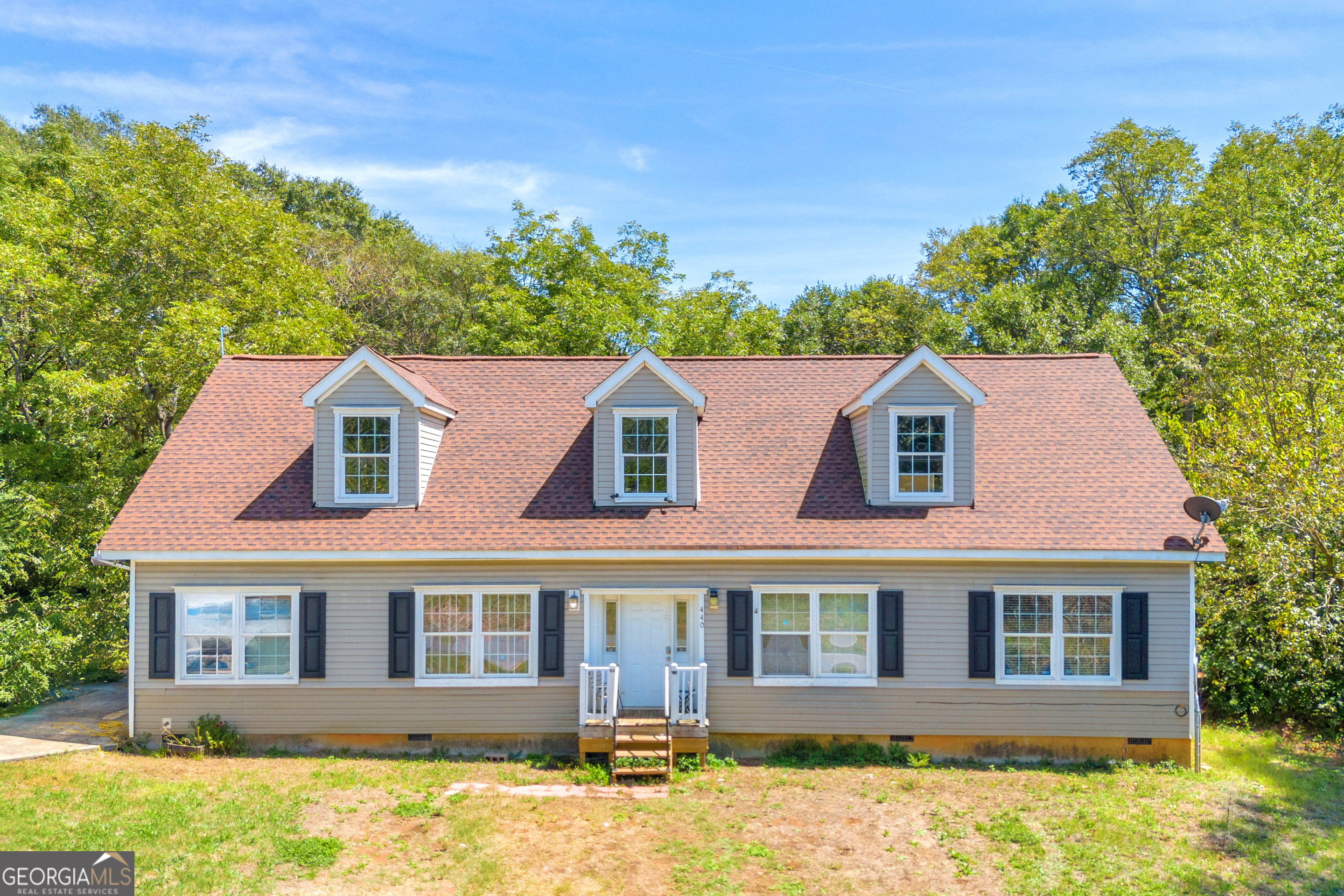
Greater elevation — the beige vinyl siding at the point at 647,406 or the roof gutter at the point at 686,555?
the beige vinyl siding at the point at 647,406

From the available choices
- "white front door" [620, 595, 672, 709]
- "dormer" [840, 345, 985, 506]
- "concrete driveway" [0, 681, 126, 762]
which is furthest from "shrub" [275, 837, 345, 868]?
"dormer" [840, 345, 985, 506]

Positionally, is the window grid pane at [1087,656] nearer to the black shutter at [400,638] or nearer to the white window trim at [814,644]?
the white window trim at [814,644]

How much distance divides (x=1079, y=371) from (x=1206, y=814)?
8363 mm

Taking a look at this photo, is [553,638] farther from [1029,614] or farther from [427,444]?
[1029,614]

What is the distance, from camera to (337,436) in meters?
13.4

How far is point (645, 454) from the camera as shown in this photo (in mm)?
13586

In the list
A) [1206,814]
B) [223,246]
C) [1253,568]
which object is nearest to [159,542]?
[223,246]

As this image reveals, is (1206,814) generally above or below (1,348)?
below

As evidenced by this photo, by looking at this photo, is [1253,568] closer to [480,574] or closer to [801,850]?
[801,850]

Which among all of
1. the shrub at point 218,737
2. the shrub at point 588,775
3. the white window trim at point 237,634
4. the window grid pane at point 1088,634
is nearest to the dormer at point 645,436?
the shrub at point 588,775

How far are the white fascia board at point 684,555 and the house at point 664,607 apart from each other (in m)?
0.04

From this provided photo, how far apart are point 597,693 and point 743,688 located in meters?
2.25

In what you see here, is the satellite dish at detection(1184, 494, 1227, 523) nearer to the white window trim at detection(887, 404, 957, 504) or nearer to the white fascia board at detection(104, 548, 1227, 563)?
the white fascia board at detection(104, 548, 1227, 563)

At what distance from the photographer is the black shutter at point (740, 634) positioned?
1263 cm
